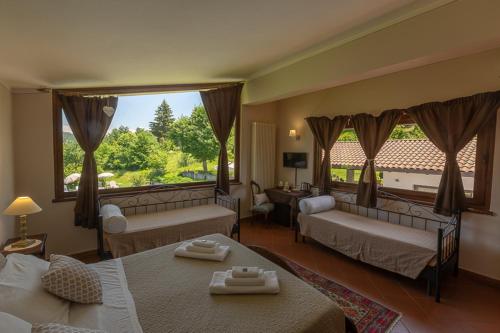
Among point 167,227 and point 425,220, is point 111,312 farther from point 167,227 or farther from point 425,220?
point 425,220

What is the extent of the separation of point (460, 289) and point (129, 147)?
15.0 feet

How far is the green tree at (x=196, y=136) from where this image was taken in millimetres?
4273

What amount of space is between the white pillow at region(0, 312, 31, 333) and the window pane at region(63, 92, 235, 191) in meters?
2.83

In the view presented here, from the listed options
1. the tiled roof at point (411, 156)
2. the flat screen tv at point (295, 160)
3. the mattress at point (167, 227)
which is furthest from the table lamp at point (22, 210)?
the tiled roof at point (411, 156)

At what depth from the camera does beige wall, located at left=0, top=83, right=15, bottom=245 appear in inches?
104

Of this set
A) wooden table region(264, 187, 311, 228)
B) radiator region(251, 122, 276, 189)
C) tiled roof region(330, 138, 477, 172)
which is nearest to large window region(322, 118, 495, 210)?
tiled roof region(330, 138, 477, 172)

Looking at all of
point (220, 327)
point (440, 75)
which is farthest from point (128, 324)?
point (440, 75)

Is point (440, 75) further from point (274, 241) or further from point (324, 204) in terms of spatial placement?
point (274, 241)

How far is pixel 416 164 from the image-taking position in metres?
3.37

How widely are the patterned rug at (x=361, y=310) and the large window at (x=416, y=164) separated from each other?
1.65 meters

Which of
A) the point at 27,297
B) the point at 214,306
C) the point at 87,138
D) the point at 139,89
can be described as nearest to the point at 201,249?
the point at 214,306

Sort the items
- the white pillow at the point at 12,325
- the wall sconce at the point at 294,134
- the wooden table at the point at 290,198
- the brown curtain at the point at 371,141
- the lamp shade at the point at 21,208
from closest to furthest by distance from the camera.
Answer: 1. the white pillow at the point at 12,325
2. the lamp shade at the point at 21,208
3. the brown curtain at the point at 371,141
4. the wooden table at the point at 290,198
5. the wall sconce at the point at 294,134

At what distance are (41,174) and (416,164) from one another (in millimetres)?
4946

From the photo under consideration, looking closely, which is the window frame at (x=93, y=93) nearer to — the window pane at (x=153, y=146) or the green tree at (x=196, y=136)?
the window pane at (x=153, y=146)
